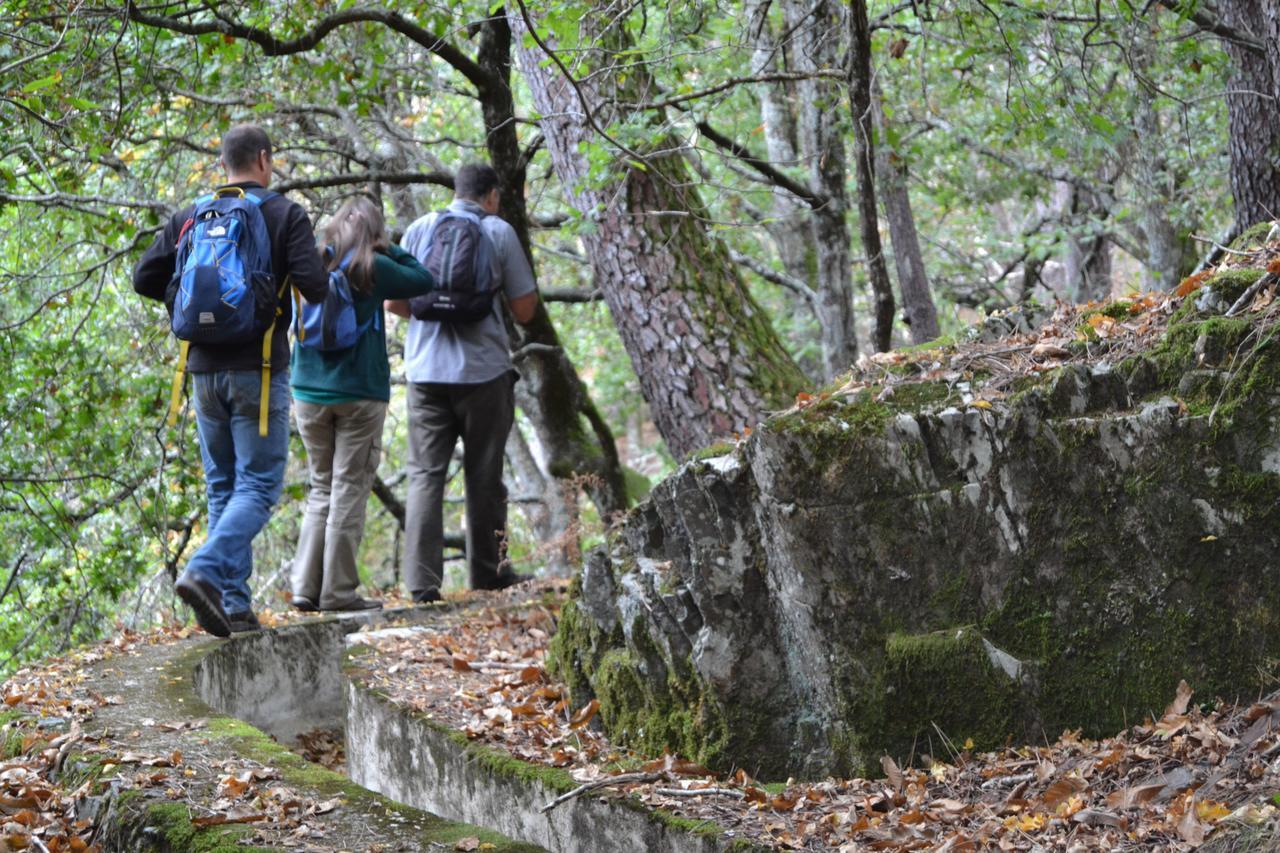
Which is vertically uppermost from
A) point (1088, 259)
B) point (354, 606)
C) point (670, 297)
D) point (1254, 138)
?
point (1088, 259)

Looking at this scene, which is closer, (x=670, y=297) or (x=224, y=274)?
(x=224, y=274)

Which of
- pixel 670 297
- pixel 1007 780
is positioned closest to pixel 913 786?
pixel 1007 780

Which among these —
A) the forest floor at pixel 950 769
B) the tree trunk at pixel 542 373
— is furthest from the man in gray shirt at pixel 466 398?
the forest floor at pixel 950 769

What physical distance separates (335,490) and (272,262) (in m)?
1.71

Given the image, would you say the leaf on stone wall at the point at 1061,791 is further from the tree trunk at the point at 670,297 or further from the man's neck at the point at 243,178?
the man's neck at the point at 243,178

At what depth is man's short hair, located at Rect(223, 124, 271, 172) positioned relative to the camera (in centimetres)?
573

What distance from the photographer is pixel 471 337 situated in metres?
7.07

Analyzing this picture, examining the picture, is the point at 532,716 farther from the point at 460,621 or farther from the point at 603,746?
the point at 460,621

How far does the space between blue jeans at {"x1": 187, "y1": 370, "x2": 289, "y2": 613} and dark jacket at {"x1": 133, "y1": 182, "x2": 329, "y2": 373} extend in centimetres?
6

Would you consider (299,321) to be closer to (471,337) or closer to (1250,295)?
(471,337)

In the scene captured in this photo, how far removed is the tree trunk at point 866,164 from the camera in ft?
18.0

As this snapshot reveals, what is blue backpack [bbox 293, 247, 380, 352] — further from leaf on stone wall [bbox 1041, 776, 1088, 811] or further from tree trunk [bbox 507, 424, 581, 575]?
leaf on stone wall [bbox 1041, 776, 1088, 811]

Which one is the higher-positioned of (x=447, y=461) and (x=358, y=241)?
(x=358, y=241)

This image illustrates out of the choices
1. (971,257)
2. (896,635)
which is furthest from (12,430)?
(971,257)
